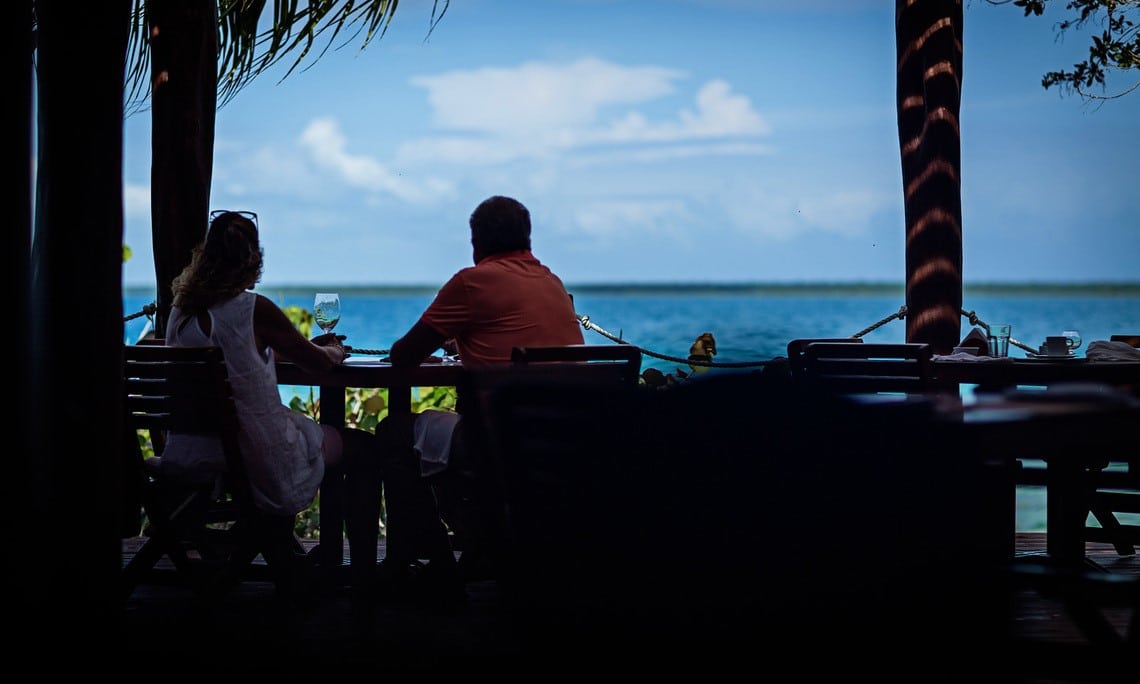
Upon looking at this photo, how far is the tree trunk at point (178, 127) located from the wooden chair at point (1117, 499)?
11.0ft

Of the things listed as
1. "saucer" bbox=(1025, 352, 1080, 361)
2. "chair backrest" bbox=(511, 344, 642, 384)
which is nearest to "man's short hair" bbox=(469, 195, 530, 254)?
"chair backrest" bbox=(511, 344, 642, 384)

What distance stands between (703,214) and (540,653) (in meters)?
51.3

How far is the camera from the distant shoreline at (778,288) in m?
64.4

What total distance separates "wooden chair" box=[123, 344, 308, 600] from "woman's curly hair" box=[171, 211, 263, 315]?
17cm

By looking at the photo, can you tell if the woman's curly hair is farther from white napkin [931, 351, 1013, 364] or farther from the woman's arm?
white napkin [931, 351, 1013, 364]

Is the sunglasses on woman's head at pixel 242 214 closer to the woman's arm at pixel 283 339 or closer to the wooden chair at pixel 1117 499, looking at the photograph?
the woman's arm at pixel 283 339

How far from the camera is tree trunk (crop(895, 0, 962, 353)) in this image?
5.73m

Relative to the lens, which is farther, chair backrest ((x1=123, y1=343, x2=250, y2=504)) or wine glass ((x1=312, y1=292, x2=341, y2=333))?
wine glass ((x1=312, y1=292, x2=341, y2=333))

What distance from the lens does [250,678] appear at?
302 centimetres

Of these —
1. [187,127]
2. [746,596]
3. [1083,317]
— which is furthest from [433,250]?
[746,596]

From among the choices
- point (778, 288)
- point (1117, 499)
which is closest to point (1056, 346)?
point (1117, 499)

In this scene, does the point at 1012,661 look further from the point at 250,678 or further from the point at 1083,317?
the point at 1083,317

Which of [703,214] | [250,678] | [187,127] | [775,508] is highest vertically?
[703,214]

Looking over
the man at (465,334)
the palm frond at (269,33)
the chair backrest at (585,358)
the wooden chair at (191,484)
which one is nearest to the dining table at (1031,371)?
the chair backrest at (585,358)
